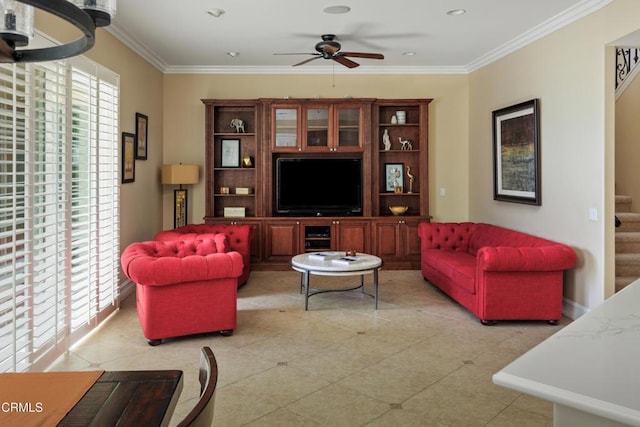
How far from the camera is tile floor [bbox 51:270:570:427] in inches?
111

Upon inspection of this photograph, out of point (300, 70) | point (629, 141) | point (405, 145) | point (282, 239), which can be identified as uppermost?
point (300, 70)

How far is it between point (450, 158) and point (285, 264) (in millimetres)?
3112

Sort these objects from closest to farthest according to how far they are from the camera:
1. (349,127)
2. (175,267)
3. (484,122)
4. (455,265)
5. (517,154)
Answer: (175,267) → (455,265) → (517,154) → (484,122) → (349,127)

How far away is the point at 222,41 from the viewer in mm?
5801

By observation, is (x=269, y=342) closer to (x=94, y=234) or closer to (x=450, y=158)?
(x=94, y=234)

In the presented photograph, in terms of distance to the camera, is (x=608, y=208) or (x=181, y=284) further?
(x=608, y=208)

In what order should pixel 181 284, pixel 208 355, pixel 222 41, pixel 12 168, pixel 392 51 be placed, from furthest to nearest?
pixel 392 51, pixel 222 41, pixel 181 284, pixel 12 168, pixel 208 355

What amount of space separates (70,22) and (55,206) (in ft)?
10.0

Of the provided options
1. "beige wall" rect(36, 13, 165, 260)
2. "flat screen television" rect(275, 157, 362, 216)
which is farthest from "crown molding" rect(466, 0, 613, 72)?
"beige wall" rect(36, 13, 165, 260)

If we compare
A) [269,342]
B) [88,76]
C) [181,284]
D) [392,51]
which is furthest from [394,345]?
[392,51]

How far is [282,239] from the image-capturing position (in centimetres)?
694

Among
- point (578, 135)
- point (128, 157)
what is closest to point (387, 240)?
point (578, 135)

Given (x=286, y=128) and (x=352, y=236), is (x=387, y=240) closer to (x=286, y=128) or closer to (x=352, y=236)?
(x=352, y=236)

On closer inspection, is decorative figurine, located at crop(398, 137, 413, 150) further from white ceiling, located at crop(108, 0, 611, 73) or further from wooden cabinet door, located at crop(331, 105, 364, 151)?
white ceiling, located at crop(108, 0, 611, 73)
